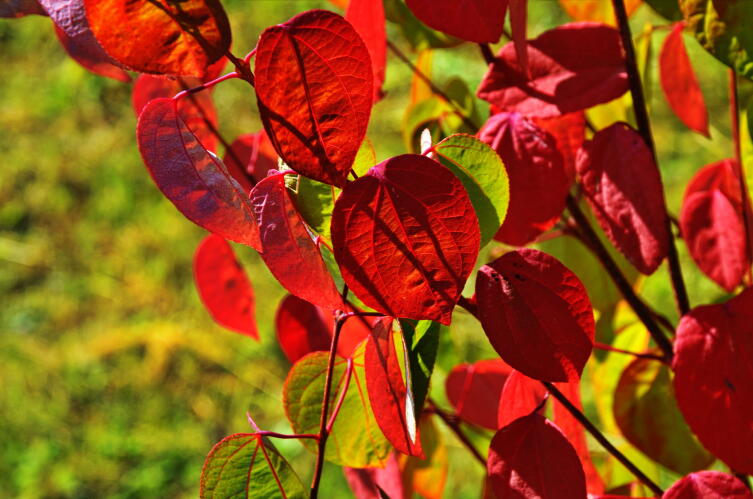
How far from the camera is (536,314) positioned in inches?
18.1

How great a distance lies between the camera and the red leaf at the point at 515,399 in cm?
56

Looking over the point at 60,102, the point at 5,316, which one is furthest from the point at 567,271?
the point at 60,102

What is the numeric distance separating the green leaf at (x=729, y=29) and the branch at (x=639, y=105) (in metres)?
0.04

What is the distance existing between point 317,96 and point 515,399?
0.83 feet

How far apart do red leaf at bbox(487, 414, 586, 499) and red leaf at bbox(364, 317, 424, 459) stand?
61mm

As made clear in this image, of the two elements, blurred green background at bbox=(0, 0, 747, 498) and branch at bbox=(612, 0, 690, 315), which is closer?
branch at bbox=(612, 0, 690, 315)

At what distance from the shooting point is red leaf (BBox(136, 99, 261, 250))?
410mm

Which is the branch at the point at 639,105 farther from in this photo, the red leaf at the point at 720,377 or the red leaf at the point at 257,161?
the red leaf at the point at 257,161

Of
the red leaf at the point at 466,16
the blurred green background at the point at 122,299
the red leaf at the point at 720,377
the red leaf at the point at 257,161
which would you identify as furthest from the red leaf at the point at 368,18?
the blurred green background at the point at 122,299

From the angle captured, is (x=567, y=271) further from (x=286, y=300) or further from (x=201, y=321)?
(x=201, y=321)

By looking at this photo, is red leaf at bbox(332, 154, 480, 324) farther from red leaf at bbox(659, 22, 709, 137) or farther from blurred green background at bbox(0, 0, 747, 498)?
blurred green background at bbox(0, 0, 747, 498)

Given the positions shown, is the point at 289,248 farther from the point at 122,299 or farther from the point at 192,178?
the point at 122,299

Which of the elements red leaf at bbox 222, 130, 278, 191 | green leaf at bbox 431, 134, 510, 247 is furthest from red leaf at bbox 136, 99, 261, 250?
red leaf at bbox 222, 130, 278, 191

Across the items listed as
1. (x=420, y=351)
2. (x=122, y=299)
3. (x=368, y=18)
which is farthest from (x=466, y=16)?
(x=122, y=299)
